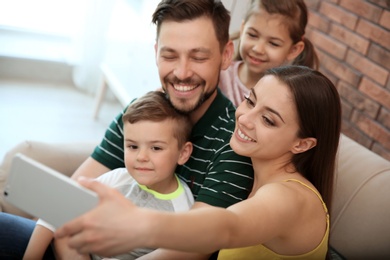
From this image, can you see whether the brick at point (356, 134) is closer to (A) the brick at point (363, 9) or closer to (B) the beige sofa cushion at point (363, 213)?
(A) the brick at point (363, 9)

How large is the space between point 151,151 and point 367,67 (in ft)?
5.14

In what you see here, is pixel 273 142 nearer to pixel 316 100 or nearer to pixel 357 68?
pixel 316 100

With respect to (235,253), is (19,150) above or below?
below

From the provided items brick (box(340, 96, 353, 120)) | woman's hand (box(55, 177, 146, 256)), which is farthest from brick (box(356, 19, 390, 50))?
woman's hand (box(55, 177, 146, 256))

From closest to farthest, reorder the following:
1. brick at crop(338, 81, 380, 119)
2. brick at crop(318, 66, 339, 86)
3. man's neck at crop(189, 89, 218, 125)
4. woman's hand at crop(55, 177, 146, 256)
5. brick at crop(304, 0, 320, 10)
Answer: woman's hand at crop(55, 177, 146, 256) → man's neck at crop(189, 89, 218, 125) → brick at crop(338, 81, 380, 119) → brick at crop(318, 66, 339, 86) → brick at crop(304, 0, 320, 10)

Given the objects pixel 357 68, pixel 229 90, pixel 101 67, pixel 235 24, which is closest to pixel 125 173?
pixel 229 90

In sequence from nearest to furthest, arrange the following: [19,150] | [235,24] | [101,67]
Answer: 1. [19,150]
2. [235,24]
3. [101,67]

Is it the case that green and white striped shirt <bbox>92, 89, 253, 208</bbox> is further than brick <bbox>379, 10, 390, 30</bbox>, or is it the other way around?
brick <bbox>379, 10, 390, 30</bbox>

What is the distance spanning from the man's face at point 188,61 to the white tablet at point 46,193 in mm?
696

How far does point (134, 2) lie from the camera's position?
3.02m

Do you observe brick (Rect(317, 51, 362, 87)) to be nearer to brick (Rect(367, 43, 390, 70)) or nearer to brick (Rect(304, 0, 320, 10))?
brick (Rect(367, 43, 390, 70))

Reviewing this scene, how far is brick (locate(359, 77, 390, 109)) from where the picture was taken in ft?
8.30

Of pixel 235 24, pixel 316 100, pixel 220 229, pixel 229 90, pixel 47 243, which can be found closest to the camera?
pixel 220 229

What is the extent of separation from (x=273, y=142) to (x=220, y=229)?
400mm
